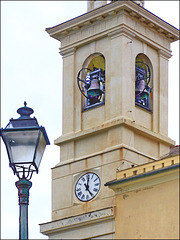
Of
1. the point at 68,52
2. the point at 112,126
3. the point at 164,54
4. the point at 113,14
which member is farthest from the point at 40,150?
the point at 164,54

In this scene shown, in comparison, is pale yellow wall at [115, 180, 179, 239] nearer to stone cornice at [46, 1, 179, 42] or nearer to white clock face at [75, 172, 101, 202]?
white clock face at [75, 172, 101, 202]

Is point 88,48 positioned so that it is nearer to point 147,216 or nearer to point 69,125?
point 69,125

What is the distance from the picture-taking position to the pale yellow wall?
26.7 m

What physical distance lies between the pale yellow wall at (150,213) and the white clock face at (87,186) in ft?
9.95

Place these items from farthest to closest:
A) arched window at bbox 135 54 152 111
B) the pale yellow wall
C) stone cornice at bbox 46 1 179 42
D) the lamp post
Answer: arched window at bbox 135 54 152 111 < stone cornice at bbox 46 1 179 42 < the pale yellow wall < the lamp post

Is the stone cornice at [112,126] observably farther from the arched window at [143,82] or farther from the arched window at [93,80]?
the arched window at [143,82]

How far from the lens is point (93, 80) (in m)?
32.8

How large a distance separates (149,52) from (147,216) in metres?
8.07

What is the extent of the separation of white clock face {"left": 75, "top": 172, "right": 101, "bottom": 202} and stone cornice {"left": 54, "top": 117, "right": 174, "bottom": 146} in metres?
1.37

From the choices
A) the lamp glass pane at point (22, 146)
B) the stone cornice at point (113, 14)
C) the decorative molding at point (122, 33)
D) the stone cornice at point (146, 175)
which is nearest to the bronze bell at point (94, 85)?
the decorative molding at point (122, 33)

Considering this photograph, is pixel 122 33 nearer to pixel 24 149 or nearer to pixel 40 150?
pixel 40 150

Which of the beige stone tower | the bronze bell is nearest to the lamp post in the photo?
the beige stone tower

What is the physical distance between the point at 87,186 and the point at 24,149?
17505mm

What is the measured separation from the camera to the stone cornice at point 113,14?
32750 mm
